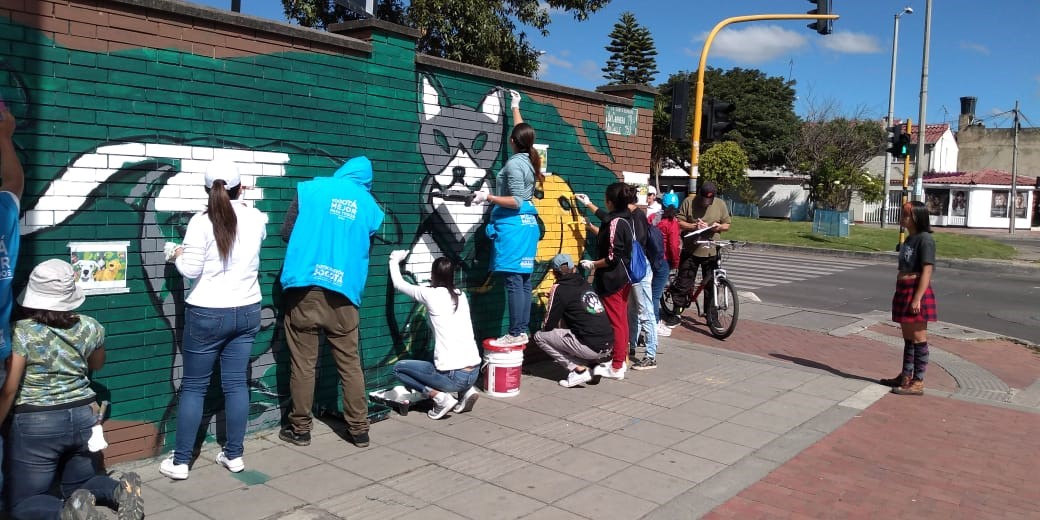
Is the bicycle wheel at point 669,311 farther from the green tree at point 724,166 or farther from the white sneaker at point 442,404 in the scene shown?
the green tree at point 724,166

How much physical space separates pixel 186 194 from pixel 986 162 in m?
62.1

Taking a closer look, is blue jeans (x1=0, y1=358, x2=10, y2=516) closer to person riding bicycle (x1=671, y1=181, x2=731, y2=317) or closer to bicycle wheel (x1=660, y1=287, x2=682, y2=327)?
person riding bicycle (x1=671, y1=181, x2=731, y2=317)

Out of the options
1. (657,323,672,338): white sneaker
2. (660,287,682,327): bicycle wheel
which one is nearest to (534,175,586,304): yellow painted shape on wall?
(657,323,672,338): white sneaker

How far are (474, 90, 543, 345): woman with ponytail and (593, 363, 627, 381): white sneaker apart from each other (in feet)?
2.46

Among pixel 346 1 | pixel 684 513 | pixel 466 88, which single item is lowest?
pixel 684 513

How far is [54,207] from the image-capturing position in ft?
14.2

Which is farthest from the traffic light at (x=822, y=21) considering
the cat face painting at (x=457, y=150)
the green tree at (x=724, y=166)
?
the green tree at (x=724, y=166)

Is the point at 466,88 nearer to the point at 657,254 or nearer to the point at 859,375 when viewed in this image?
the point at 657,254

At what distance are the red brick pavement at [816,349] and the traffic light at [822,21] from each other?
5304 millimetres

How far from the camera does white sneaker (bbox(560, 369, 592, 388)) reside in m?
7.12

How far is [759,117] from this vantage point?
54688 mm

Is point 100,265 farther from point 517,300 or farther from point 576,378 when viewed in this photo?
point 576,378

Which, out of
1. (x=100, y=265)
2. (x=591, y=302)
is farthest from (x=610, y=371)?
(x=100, y=265)

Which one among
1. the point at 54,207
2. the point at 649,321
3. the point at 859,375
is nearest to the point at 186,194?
the point at 54,207
